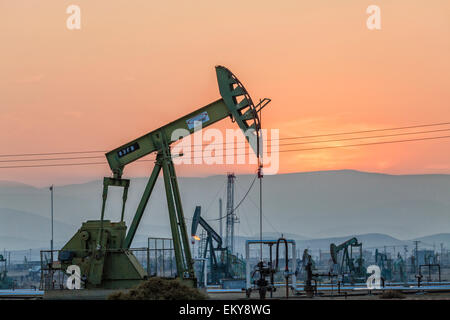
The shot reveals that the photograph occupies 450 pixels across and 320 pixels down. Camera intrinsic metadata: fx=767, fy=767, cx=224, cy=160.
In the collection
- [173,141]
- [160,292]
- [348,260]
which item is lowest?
[348,260]

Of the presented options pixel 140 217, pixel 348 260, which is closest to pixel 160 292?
pixel 140 217

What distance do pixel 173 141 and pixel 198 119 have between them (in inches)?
50.3

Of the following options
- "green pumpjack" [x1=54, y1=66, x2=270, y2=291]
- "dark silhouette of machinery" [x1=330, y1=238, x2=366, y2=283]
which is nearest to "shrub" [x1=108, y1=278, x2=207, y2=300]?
"green pumpjack" [x1=54, y1=66, x2=270, y2=291]

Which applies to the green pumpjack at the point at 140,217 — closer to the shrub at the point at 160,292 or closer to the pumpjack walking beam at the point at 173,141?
the pumpjack walking beam at the point at 173,141

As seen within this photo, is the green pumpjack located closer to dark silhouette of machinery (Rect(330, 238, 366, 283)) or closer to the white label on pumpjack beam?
the white label on pumpjack beam

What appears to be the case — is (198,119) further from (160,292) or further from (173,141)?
(160,292)

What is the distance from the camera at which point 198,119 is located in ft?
92.0

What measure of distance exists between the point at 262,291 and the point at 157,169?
24.2ft

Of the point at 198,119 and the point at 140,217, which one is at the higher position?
the point at 198,119

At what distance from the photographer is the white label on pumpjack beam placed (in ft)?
91.8

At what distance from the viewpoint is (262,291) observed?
2327 cm
